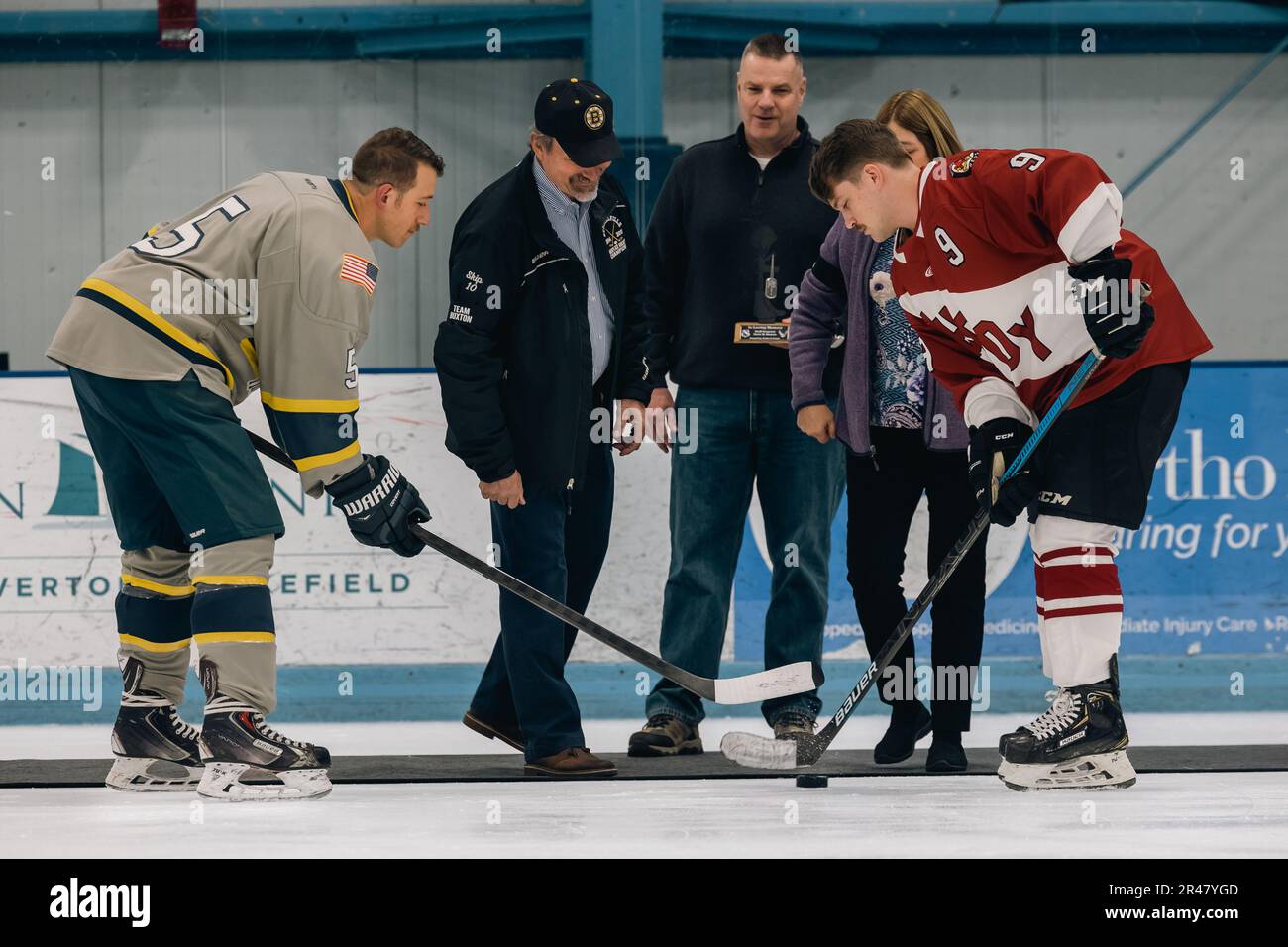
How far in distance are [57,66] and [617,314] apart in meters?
4.20

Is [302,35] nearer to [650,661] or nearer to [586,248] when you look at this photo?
[586,248]

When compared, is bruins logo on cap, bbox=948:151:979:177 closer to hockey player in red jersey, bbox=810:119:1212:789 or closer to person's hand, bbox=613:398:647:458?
hockey player in red jersey, bbox=810:119:1212:789

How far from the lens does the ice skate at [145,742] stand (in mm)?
3018

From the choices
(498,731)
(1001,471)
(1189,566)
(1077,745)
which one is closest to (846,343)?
(1001,471)

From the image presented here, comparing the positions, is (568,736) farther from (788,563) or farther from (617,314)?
(617,314)

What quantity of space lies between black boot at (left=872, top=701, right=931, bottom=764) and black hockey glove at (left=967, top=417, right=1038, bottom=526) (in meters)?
0.55

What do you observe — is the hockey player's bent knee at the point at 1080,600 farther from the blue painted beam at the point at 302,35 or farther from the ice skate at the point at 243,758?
the blue painted beam at the point at 302,35

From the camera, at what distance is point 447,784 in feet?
10.0

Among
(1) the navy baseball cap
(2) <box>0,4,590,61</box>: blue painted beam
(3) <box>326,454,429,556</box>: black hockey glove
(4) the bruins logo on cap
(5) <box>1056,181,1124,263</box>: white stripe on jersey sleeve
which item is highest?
(2) <box>0,4,590,61</box>: blue painted beam

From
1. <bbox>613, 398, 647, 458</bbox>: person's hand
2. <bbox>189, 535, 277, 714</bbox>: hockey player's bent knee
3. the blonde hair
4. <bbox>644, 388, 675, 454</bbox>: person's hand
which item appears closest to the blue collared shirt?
<bbox>613, 398, 647, 458</bbox>: person's hand

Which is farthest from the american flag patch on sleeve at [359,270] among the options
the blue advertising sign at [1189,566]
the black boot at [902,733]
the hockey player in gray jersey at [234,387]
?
the blue advertising sign at [1189,566]

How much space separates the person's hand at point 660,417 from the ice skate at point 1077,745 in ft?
3.74

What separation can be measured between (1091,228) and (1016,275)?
23cm

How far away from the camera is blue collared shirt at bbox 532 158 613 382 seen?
326 centimetres
